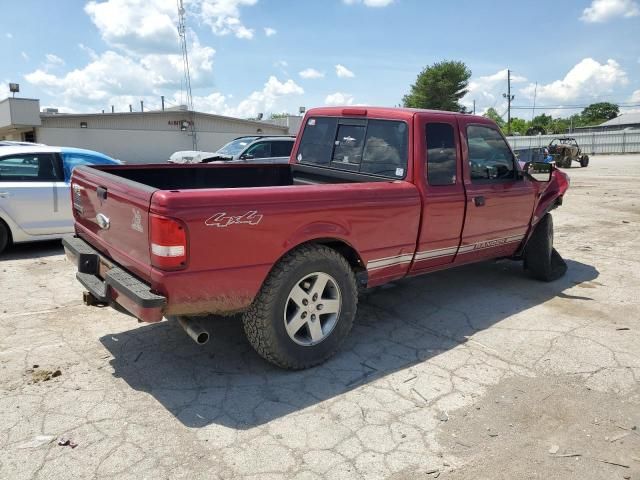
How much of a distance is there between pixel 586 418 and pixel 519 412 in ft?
1.37

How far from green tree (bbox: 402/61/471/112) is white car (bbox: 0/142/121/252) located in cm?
6296

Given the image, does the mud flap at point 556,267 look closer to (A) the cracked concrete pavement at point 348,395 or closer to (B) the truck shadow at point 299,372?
(B) the truck shadow at point 299,372

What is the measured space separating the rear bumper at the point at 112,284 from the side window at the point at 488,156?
327cm

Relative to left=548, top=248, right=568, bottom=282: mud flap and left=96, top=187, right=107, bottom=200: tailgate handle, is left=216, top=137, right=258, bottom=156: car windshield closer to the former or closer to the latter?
left=548, top=248, right=568, bottom=282: mud flap

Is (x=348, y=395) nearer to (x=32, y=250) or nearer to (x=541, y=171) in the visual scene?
(x=541, y=171)

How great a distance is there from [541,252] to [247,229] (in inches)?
170

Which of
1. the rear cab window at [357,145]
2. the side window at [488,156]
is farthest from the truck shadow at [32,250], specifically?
the side window at [488,156]

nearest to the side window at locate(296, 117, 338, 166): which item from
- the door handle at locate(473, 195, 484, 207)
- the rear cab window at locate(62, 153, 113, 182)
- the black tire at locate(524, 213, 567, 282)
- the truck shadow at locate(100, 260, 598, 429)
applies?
the door handle at locate(473, 195, 484, 207)

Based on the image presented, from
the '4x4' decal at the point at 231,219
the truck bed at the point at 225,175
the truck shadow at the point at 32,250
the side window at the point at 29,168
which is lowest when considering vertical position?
the truck shadow at the point at 32,250

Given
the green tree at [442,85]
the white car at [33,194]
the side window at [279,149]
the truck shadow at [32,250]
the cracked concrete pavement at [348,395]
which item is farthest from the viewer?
the green tree at [442,85]

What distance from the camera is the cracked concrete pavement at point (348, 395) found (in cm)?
284

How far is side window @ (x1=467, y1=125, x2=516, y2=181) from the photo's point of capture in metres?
5.05

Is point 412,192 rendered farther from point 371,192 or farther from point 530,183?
point 530,183

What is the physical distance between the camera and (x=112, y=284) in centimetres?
343
